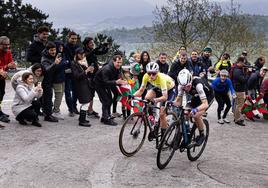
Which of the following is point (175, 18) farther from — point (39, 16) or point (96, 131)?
point (96, 131)

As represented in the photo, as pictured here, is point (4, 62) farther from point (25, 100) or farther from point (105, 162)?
point (105, 162)

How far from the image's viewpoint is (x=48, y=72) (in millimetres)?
9758

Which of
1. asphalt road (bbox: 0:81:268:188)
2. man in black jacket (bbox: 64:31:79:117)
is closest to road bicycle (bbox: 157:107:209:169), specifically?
asphalt road (bbox: 0:81:268:188)

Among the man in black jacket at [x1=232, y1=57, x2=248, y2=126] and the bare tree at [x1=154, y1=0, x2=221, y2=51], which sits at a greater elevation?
the bare tree at [x1=154, y1=0, x2=221, y2=51]

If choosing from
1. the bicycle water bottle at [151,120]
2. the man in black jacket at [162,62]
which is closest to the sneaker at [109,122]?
the man in black jacket at [162,62]

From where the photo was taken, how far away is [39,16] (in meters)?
32.4

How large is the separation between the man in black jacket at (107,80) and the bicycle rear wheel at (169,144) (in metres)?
3.44

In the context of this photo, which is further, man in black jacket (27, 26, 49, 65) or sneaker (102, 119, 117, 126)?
sneaker (102, 119, 117, 126)

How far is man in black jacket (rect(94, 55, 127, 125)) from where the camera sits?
10109 mm

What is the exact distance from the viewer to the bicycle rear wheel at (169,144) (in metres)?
6.65

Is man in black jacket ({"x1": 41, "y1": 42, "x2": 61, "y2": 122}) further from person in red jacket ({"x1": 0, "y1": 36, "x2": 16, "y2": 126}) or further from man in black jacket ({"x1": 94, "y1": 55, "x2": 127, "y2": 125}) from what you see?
man in black jacket ({"x1": 94, "y1": 55, "x2": 127, "y2": 125})

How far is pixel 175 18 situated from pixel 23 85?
30571 millimetres

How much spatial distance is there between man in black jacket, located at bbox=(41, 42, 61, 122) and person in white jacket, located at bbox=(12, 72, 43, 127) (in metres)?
0.49

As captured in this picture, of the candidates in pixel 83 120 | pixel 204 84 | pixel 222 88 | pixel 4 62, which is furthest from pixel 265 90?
pixel 4 62
